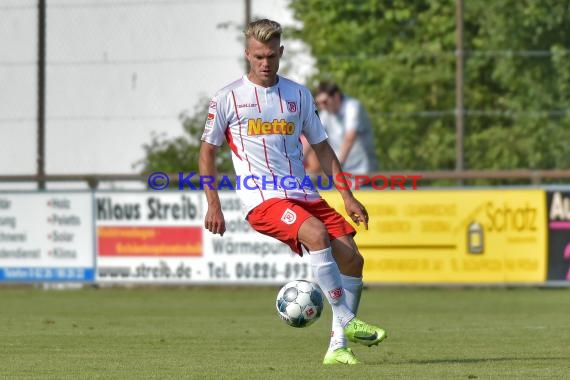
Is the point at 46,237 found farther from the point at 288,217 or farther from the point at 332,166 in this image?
the point at 288,217

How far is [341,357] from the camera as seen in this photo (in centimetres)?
861

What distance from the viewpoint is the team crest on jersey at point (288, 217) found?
8.63 m

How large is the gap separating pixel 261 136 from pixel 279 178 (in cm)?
27

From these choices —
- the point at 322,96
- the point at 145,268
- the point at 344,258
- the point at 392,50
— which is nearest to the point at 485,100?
the point at 392,50

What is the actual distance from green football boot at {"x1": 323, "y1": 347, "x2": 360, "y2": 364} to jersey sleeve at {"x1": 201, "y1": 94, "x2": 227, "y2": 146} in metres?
1.42

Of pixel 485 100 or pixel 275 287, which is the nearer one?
pixel 275 287

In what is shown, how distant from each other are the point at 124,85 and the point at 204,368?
35.2 feet

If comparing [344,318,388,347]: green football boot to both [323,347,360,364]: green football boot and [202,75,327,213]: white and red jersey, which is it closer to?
[323,347,360,364]: green football boot

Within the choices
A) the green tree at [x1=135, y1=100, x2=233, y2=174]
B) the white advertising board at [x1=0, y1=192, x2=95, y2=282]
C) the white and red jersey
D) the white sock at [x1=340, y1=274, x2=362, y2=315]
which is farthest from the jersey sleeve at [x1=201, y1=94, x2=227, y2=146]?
the green tree at [x1=135, y1=100, x2=233, y2=174]

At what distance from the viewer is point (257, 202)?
8797 mm

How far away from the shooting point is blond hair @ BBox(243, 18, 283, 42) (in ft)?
28.2

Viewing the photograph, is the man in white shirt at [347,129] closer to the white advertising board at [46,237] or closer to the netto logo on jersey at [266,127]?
the white advertising board at [46,237]

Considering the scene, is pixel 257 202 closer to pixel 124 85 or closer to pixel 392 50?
pixel 124 85

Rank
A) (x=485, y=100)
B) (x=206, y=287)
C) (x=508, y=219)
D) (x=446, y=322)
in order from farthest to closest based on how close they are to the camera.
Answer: (x=485, y=100) → (x=206, y=287) → (x=508, y=219) → (x=446, y=322)
